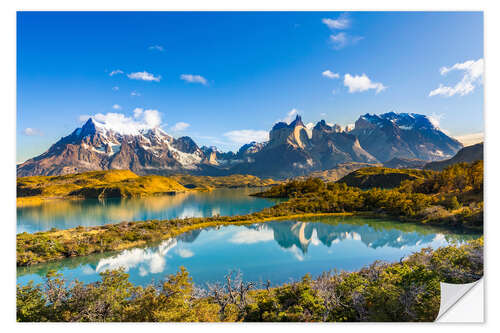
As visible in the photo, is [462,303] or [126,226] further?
[126,226]

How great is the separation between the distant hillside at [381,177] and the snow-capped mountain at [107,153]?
236ft

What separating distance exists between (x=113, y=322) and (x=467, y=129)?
9.92m

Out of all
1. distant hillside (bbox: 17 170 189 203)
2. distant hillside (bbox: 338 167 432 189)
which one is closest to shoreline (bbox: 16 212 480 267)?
distant hillside (bbox: 17 170 189 203)

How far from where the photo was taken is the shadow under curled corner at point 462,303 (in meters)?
4.72

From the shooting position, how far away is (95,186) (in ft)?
190

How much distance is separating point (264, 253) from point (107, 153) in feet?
498

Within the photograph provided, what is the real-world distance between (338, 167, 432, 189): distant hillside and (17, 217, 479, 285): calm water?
34767mm

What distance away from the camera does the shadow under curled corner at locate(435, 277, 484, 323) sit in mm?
4719

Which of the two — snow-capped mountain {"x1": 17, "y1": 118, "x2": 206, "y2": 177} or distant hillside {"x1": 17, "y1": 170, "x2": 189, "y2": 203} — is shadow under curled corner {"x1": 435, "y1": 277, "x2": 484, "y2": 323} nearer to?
distant hillside {"x1": 17, "y1": 170, "x2": 189, "y2": 203}
